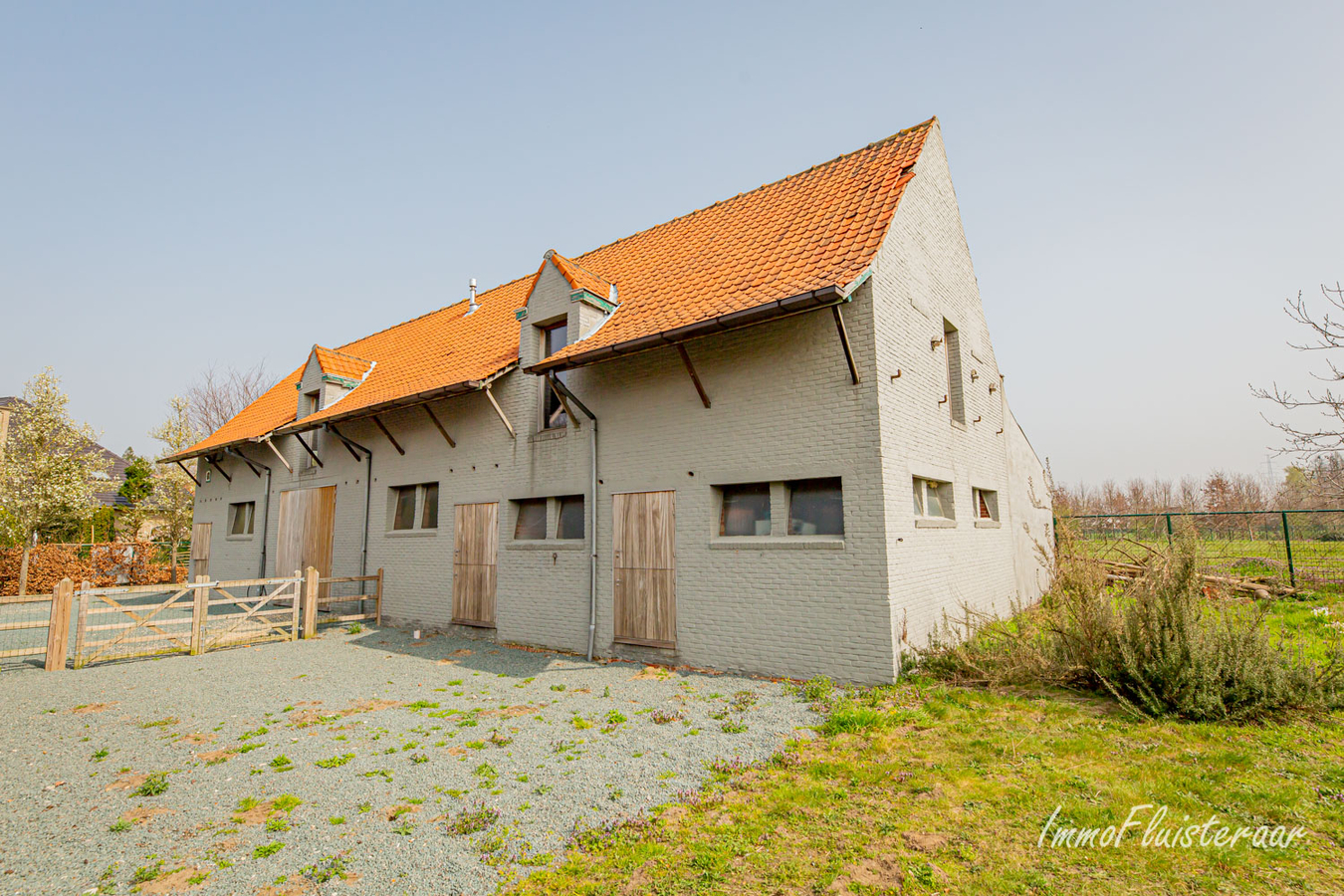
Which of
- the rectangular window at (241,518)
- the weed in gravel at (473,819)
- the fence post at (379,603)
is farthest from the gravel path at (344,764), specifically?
the rectangular window at (241,518)

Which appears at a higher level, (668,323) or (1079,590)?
(668,323)

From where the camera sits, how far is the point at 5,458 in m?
23.6

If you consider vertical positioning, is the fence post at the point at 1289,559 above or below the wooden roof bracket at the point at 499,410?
below

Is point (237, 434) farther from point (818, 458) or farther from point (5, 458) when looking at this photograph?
point (818, 458)

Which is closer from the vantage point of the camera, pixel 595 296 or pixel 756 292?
pixel 756 292

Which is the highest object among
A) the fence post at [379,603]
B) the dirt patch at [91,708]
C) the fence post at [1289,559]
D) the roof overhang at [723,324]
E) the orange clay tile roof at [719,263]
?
the orange clay tile roof at [719,263]

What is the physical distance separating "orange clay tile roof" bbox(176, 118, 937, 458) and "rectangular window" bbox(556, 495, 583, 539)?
261cm

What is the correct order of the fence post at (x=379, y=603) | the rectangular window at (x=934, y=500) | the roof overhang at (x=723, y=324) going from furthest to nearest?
the fence post at (x=379, y=603) < the rectangular window at (x=934, y=500) < the roof overhang at (x=723, y=324)

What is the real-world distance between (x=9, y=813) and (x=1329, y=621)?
16.6 metres

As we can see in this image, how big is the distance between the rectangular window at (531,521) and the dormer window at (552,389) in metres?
1.49

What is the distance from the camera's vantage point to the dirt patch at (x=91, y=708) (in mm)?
7596

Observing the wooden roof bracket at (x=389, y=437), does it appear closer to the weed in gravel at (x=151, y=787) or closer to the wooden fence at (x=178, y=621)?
the wooden fence at (x=178, y=621)

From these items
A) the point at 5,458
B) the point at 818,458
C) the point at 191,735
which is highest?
the point at 5,458

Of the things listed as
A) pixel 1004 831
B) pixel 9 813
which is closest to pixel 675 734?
pixel 1004 831
